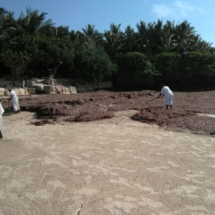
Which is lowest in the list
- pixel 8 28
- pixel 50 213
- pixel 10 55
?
pixel 50 213

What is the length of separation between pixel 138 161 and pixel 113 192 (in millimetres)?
1672

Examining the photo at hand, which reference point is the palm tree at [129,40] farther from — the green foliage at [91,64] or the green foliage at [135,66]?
the green foliage at [91,64]

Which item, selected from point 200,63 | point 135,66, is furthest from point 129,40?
point 200,63

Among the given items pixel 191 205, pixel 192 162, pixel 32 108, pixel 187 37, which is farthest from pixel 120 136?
pixel 187 37

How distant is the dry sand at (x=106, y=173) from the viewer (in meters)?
3.88

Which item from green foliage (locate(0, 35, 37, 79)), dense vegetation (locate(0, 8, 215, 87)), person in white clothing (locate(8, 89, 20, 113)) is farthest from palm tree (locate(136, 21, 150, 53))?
person in white clothing (locate(8, 89, 20, 113))

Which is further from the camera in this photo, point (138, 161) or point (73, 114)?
point (73, 114)

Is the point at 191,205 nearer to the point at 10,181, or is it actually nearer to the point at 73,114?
the point at 10,181

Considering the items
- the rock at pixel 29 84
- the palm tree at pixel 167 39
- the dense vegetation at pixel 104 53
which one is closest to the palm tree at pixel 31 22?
the dense vegetation at pixel 104 53

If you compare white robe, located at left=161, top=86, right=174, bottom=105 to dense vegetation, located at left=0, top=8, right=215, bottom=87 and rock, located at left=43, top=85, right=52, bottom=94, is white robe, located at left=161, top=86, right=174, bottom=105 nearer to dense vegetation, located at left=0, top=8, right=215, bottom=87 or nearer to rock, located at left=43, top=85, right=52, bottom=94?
rock, located at left=43, top=85, right=52, bottom=94

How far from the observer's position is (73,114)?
1205 cm

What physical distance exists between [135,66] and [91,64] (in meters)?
6.14

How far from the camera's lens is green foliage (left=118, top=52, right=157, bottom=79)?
2872 centimetres

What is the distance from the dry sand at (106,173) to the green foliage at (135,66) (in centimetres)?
2087
